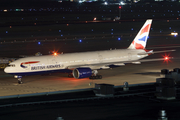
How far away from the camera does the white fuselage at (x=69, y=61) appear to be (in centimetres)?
4569

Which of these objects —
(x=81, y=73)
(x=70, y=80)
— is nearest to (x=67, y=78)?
(x=70, y=80)

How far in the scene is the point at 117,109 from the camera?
25.8 m

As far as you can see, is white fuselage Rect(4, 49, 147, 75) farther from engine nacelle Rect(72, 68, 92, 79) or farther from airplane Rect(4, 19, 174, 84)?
engine nacelle Rect(72, 68, 92, 79)

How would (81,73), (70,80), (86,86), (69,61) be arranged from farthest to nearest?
(69,61)
(70,80)
(81,73)
(86,86)

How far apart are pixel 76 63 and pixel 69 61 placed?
120 centimetres

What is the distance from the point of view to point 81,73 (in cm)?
4597

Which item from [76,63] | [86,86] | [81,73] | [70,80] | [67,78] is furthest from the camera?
[67,78]

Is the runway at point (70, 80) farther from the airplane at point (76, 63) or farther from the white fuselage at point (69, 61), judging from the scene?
the white fuselage at point (69, 61)

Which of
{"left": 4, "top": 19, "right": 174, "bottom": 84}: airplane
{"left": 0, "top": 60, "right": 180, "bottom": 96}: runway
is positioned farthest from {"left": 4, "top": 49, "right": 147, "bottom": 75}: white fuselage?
{"left": 0, "top": 60, "right": 180, "bottom": 96}: runway

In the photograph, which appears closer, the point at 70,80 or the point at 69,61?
the point at 70,80

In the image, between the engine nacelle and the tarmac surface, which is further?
the engine nacelle

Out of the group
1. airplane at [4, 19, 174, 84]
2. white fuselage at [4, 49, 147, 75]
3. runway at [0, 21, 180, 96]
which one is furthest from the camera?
airplane at [4, 19, 174, 84]

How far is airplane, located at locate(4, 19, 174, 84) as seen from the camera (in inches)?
1804

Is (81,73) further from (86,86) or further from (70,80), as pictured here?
(86,86)
